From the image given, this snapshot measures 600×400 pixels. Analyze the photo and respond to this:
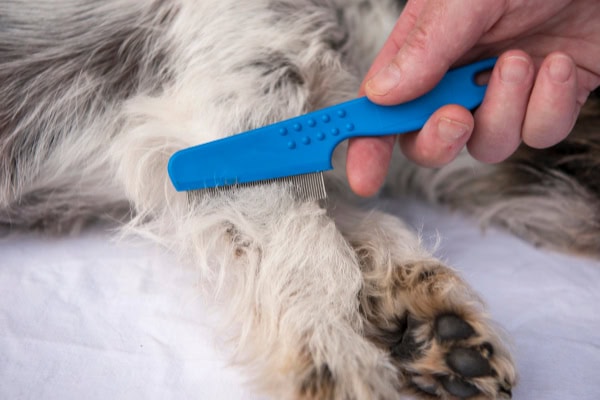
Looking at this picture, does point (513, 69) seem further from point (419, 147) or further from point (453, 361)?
point (453, 361)

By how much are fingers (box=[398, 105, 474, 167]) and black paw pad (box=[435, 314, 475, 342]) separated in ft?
1.05

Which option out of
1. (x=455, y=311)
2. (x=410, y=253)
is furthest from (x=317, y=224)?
(x=455, y=311)

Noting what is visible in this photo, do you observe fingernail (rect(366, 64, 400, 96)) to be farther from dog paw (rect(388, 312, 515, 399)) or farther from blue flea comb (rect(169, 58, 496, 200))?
dog paw (rect(388, 312, 515, 399))

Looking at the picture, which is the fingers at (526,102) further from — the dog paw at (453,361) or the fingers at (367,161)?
the dog paw at (453,361)

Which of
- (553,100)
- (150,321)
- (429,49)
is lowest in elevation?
(150,321)

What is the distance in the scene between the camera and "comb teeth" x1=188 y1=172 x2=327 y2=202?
0.96m

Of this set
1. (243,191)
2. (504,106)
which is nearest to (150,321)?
(243,191)

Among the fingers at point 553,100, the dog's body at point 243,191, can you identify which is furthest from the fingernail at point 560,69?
the dog's body at point 243,191

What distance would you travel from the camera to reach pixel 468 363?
0.78m

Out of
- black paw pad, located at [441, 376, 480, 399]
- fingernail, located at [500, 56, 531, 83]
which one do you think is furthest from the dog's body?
fingernail, located at [500, 56, 531, 83]

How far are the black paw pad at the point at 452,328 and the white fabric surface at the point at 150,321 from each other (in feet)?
0.46

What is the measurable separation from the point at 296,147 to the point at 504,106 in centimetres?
41

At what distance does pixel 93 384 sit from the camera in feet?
2.70

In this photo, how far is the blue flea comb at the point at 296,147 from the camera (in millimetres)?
924
